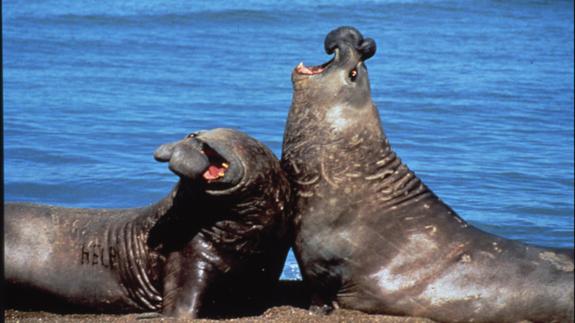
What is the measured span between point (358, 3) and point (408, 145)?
11656mm

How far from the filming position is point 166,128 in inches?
661

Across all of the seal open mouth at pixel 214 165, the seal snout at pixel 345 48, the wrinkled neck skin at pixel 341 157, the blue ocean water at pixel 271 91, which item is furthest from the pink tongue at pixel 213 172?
the blue ocean water at pixel 271 91

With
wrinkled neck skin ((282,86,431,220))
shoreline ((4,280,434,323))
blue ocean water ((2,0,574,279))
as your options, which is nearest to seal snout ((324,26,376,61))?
wrinkled neck skin ((282,86,431,220))

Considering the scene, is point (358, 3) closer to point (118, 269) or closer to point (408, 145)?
point (408, 145)

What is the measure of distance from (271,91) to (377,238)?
11226 mm

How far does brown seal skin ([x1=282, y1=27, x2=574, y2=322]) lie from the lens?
799 cm

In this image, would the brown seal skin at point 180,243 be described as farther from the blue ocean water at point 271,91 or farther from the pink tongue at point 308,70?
the blue ocean water at point 271,91

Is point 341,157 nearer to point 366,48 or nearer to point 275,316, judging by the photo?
point 366,48

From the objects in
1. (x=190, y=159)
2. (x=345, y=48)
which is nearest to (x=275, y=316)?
(x=190, y=159)

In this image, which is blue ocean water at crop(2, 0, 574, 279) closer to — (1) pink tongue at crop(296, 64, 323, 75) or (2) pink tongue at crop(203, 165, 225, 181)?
(1) pink tongue at crop(296, 64, 323, 75)

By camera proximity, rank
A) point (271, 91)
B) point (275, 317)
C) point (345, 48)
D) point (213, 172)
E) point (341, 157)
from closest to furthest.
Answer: point (213, 172), point (275, 317), point (341, 157), point (345, 48), point (271, 91)

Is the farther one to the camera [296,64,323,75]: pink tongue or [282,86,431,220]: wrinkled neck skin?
[296,64,323,75]: pink tongue

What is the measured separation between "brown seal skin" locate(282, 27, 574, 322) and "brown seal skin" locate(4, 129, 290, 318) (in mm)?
266

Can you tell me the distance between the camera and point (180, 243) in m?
8.23
